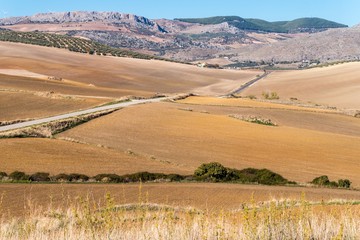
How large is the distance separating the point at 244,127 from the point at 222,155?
61.0 ft

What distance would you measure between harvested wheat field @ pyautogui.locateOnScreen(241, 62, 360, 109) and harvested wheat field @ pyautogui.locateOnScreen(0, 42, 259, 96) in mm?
15543

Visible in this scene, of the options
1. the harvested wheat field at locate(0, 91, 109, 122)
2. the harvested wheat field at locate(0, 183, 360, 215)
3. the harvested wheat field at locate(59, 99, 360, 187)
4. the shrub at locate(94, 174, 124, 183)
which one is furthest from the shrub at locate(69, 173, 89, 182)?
A: the harvested wheat field at locate(0, 91, 109, 122)

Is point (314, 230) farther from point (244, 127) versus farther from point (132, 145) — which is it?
point (244, 127)

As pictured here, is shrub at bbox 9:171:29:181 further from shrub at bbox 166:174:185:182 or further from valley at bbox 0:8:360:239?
shrub at bbox 166:174:185:182

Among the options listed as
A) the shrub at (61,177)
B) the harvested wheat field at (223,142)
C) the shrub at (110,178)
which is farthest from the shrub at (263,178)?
the shrub at (61,177)

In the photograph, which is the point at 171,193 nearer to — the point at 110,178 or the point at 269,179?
the point at 110,178

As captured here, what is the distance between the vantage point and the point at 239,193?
26000mm

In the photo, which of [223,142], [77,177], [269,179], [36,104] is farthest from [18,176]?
[36,104]

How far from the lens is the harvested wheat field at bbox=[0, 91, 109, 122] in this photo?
59875 mm

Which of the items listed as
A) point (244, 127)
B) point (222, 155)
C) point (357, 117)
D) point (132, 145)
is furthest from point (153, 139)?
point (357, 117)

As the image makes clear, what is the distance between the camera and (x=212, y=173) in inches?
1184

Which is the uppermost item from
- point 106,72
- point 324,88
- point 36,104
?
point 324,88

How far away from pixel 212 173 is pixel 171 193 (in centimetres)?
549

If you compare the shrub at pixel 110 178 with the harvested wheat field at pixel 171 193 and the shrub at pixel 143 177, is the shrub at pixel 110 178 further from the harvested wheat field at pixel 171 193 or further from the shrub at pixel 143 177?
the harvested wheat field at pixel 171 193
